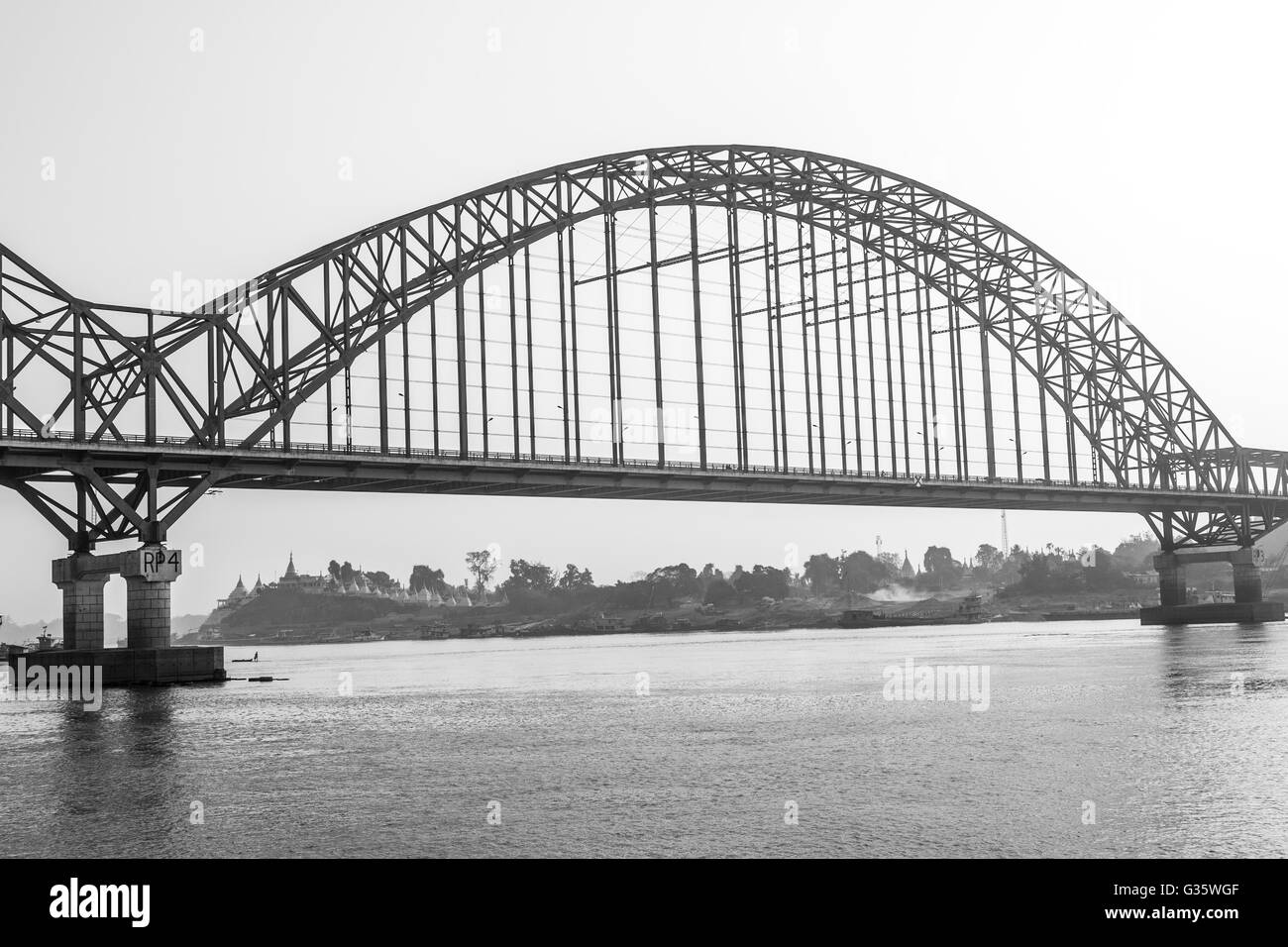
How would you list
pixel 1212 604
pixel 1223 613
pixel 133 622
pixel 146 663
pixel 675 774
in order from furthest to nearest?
1. pixel 1212 604
2. pixel 1223 613
3. pixel 133 622
4. pixel 146 663
5. pixel 675 774

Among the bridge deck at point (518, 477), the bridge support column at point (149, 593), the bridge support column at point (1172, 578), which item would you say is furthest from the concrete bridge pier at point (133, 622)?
the bridge support column at point (1172, 578)

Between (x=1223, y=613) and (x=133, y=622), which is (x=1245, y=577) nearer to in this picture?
(x=1223, y=613)

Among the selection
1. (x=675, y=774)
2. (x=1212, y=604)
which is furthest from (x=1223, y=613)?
(x=675, y=774)

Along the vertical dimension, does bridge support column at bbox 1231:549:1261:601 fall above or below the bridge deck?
below

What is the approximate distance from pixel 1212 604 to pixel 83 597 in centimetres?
9061

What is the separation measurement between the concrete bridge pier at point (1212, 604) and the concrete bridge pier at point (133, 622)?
8540cm

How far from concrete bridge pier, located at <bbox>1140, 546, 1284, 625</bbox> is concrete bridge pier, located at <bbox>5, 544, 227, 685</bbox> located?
8540cm

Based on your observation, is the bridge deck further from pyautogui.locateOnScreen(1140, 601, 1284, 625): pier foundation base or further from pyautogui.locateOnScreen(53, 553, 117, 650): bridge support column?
pyautogui.locateOnScreen(1140, 601, 1284, 625): pier foundation base

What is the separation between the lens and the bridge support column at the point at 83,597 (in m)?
57.6

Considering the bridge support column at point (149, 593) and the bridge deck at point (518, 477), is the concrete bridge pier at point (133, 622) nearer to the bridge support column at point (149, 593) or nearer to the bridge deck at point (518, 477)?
the bridge support column at point (149, 593)

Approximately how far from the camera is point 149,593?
5697cm

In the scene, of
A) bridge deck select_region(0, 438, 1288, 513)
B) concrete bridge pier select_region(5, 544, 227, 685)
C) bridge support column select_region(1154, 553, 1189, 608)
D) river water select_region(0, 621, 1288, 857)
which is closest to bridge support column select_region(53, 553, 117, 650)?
concrete bridge pier select_region(5, 544, 227, 685)

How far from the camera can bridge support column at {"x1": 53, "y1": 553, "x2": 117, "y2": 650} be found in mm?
57594
